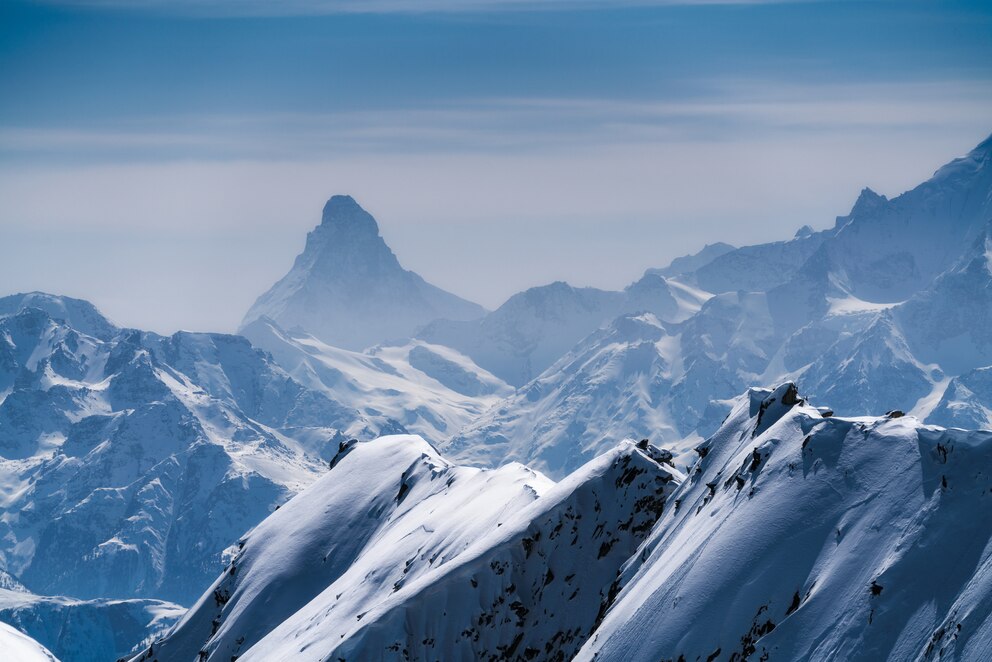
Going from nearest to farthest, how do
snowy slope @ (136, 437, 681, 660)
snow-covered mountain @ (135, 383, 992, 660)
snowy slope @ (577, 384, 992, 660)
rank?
snowy slope @ (577, 384, 992, 660) < snow-covered mountain @ (135, 383, 992, 660) < snowy slope @ (136, 437, 681, 660)

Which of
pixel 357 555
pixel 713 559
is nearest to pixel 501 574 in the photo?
pixel 713 559

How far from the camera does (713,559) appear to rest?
370 feet

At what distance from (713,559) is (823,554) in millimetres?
10166

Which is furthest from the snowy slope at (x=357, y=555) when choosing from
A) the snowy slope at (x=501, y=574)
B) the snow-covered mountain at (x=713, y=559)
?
the snow-covered mountain at (x=713, y=559)

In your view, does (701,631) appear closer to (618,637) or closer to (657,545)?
(618,637)

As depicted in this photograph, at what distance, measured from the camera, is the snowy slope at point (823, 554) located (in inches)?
3755

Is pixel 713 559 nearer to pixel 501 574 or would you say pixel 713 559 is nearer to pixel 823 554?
pixel 823 554

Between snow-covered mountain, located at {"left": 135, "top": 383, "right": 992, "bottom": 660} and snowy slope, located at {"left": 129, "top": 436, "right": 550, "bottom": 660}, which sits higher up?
snow-covered mountain, located at {"left": 135, "top": 383, "right": 992, "bottom": 660}

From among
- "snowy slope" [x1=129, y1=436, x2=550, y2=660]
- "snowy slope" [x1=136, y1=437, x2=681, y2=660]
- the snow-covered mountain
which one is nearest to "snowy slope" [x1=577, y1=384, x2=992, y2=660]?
the snow-covered mountain

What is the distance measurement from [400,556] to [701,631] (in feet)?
202

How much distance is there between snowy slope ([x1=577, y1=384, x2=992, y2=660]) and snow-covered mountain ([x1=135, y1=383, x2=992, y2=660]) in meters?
0.15

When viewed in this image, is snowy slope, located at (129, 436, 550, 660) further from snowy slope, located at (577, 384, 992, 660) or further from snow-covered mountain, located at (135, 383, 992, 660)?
snowy slope, located at (577, 384, 992, 660)

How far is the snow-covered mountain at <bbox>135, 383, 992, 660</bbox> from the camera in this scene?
97750 mm

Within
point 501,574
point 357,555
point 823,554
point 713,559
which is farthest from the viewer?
point 357,555
